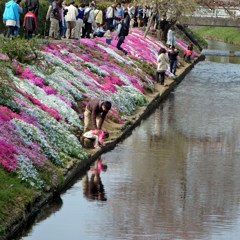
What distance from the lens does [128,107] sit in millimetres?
26109

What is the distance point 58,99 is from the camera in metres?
21.2

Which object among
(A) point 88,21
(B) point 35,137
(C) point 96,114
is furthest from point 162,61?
(B) point 35,137

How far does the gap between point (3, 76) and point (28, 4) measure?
1368 cm

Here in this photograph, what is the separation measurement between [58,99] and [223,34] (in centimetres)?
7720

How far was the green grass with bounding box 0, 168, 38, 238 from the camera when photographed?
12336 millimetres

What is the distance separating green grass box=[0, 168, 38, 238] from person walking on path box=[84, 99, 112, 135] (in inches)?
203

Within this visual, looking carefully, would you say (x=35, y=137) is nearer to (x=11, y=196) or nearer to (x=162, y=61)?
(x=11, y=196)

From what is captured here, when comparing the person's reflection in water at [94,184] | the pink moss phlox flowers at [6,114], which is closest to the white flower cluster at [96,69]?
the person's reflection in water at [94,184]

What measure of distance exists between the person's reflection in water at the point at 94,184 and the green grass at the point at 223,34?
240ft

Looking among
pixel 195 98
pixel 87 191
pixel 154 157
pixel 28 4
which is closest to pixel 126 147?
pixel 154 157

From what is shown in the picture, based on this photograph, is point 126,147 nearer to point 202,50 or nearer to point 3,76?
point 3,76

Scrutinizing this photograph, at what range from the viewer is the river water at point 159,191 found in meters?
12.9

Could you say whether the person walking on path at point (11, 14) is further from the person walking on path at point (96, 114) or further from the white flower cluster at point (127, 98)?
the person walking on path at point (96, 114)

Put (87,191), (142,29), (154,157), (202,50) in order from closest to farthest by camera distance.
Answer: (87,191) → (154,157) → (142,29) → (202,50)
